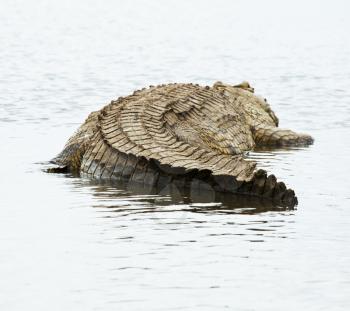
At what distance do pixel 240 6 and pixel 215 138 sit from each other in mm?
52167

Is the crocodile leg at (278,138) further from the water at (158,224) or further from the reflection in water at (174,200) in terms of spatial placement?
the reflection in water at (174,200)

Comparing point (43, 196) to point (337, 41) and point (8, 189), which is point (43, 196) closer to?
point (8, 189)

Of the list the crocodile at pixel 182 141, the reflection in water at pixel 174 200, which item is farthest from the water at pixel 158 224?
the crocodile at pixel 182 141

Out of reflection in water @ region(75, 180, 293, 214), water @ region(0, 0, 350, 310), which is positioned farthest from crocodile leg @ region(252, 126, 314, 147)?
reflection in water @ region(75, 180, 293, 214)

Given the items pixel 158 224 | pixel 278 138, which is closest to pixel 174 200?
pixel 158 224

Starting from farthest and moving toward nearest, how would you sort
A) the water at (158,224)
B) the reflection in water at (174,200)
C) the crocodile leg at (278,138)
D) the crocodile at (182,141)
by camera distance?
the crocodile leg at (278,138)
the crocodile at (182,141)
the reflection in water at (174,200)
the water at (158,224)

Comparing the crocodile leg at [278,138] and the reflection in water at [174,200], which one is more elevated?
the crocodile leg at [278,138]

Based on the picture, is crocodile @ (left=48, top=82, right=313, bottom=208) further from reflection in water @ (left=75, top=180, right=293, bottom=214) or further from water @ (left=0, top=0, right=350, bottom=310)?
water @ (left=0, top=0, right=350, bottom=310)

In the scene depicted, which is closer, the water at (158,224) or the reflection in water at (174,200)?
the water at (158,224)

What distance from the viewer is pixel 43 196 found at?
32.8 ft

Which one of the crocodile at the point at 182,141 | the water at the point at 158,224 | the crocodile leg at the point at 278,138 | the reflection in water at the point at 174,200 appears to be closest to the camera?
the water at the point at 158,224

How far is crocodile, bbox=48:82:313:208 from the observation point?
31.4 ft

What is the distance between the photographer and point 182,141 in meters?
11.2

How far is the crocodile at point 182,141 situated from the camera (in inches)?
377
